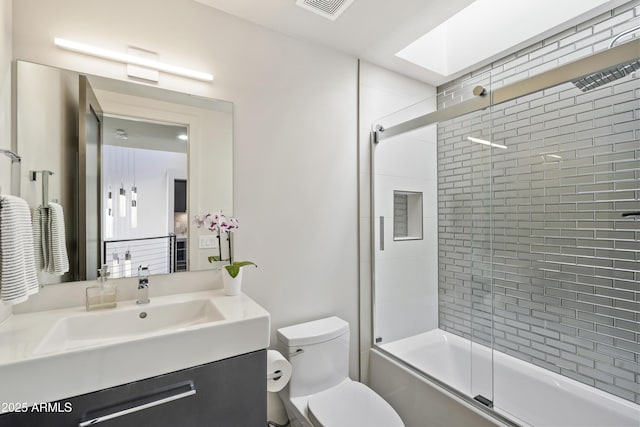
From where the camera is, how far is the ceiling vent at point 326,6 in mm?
1647

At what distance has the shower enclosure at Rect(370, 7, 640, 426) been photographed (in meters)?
1.66

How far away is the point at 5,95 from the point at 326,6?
5.01ft

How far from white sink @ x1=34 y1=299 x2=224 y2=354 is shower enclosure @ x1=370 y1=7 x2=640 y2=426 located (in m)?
1.32

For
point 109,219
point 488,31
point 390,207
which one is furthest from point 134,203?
point 488,31

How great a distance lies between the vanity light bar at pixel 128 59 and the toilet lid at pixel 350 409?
1.86 metres

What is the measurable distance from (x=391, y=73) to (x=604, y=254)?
1.86 m

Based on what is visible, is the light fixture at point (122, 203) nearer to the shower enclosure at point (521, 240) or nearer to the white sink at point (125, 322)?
the white sink at point (125, 322)

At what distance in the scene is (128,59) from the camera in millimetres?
1493

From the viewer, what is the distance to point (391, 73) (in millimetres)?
2447

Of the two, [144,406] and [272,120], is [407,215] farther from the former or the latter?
[144,406]

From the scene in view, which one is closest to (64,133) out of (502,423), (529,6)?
(502,423)

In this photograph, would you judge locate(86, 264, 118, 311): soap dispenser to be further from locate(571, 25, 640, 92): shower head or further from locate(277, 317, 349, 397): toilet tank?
locate(571, 25, 640, 92): shower head

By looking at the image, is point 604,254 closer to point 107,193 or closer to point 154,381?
point 154,381

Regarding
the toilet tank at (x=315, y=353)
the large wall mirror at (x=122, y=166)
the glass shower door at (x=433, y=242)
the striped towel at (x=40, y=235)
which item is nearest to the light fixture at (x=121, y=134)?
the large wall mirror at (x=122, y=166)
